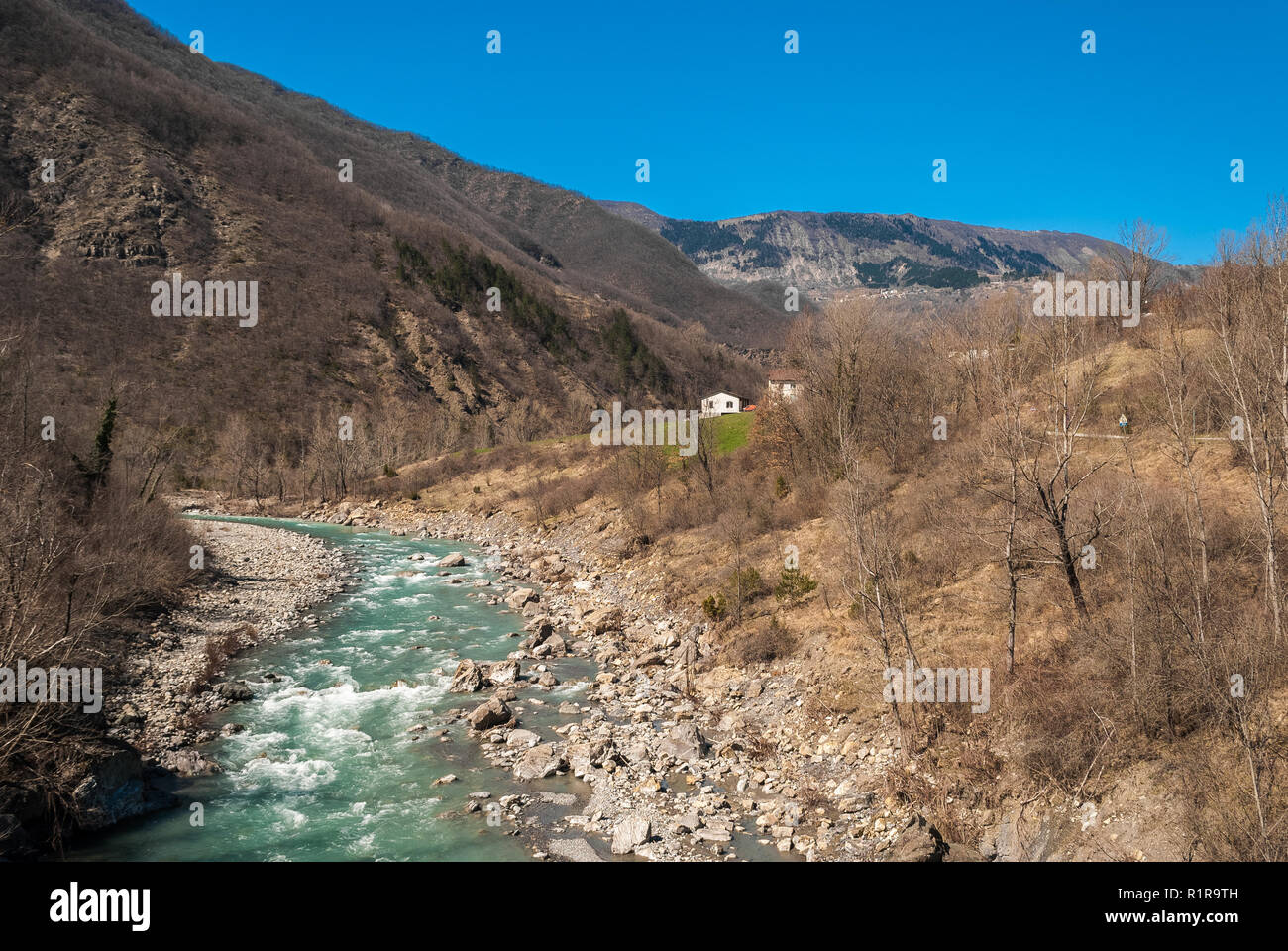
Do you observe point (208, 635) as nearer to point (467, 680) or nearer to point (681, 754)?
point (467, 680)

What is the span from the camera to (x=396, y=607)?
31812 mm

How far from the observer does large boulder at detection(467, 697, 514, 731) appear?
18250 mm

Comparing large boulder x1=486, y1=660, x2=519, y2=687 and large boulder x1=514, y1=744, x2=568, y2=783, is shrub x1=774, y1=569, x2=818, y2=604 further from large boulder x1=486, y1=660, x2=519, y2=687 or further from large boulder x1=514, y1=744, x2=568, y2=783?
large boulder x1=514, y1=744, x2=568, y2=783

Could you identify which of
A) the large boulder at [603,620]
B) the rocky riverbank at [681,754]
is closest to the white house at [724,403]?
the large boulder at [603,620]

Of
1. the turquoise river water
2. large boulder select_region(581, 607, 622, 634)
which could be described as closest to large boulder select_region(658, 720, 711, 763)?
the turquoise river water

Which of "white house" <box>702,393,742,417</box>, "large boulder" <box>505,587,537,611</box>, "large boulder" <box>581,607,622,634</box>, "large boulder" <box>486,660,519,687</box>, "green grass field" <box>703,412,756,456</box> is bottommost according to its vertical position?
"large boulder" <box>486,660,519,687</box>

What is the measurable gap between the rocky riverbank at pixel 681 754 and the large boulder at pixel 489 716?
0.04 metres

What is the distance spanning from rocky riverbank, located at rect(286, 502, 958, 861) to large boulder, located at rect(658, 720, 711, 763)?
0.03 m

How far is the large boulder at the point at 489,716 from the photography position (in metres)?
18.2

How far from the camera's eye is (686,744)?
16609mm

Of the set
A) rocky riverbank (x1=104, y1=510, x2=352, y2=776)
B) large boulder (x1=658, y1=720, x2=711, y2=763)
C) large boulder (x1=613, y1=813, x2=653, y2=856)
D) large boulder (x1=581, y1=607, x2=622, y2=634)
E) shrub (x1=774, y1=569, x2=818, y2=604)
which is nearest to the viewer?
large boulder (x1=613, y1=813, x2=653, y2=856)

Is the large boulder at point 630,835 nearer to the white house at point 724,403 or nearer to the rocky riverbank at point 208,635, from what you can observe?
the rocky riverbank at point 208,635

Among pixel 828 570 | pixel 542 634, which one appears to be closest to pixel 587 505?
pixel 542 634

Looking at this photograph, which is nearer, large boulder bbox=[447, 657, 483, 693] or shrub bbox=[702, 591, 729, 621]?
large boulder bbox=[447, 657, 483, 693]
